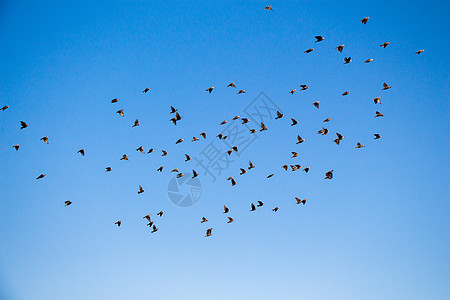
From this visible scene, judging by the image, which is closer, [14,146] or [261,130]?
[14,146]

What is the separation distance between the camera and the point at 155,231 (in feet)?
132

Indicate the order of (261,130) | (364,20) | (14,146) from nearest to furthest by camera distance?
(364,20)
(14,146)
(261,130)

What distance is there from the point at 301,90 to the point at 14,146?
26.5m

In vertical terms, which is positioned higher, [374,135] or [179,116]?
[179,116]

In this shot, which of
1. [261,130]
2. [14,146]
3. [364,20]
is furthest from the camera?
[261,130]

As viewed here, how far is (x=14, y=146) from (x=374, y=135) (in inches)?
1293

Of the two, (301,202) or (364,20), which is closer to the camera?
(364,20)

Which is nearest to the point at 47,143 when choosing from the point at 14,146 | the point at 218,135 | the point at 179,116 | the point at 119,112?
the point at 14,146

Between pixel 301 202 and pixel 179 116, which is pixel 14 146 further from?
pixel 301 202

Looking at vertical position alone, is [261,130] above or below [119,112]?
below

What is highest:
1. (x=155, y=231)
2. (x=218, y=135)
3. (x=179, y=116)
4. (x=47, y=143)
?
(x=47, y=143)

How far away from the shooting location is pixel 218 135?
127ft

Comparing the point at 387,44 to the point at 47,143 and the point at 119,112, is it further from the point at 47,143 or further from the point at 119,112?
the point at 47,143

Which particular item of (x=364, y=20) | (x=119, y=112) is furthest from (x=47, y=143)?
(x=364, y=20)
